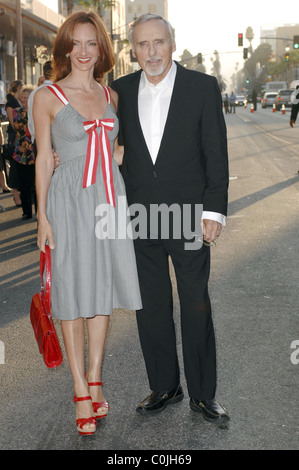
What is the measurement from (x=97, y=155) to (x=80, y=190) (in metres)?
0.20

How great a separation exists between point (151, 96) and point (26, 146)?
6259 millimetres

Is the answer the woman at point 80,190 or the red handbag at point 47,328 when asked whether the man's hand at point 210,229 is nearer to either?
the woman at point 80,190

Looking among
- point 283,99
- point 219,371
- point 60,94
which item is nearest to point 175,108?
point 60,94

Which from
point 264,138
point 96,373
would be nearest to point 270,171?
A: point 264,138

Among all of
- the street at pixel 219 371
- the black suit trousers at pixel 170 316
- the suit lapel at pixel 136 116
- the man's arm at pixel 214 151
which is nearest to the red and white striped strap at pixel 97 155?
the suit lapel at pixel 136 116

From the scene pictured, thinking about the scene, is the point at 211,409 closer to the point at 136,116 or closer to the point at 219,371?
the point at 219,371

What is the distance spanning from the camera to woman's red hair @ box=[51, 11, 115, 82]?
3623mm

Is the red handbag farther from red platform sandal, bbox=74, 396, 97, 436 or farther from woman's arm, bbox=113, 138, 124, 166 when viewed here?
woman's arm, bbox=113, 138, 124, 166

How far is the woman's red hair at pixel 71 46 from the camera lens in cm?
362

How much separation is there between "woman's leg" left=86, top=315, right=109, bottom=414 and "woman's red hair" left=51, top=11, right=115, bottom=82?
132 centimetres

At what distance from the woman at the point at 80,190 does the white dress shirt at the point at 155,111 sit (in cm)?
A: 17

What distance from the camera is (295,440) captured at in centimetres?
358

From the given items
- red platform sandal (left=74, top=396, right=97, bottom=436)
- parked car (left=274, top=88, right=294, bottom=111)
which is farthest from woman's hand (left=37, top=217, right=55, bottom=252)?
parked car (left=274, top=88, right=294, bottom=111)
